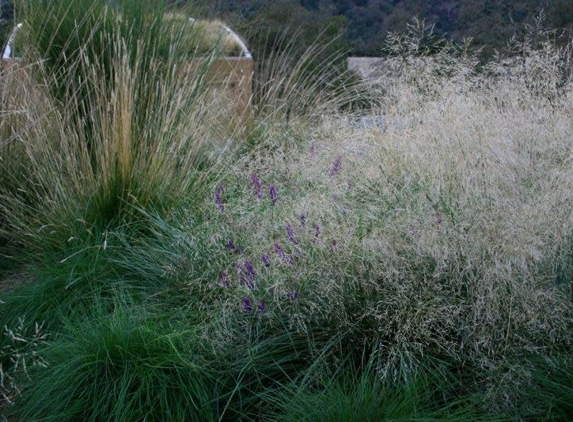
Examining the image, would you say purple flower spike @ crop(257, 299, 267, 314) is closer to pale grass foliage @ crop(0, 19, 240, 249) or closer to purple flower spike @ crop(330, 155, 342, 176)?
purple flower spike @ crop(330, 155, 342, 176)

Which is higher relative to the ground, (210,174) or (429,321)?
(429,321)

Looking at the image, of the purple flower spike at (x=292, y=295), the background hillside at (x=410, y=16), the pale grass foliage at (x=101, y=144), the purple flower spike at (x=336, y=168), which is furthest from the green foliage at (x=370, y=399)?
the background hillside at (x=410, y=16)

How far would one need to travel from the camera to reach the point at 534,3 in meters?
10.2

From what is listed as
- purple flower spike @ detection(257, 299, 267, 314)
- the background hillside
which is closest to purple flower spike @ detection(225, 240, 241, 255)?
purple flower spike @ detection(257, 299, 267, 314)

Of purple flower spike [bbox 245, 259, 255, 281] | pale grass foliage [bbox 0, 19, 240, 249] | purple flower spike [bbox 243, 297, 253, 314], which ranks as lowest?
pale grass foliage [bbox 0, 19, 240, 249]

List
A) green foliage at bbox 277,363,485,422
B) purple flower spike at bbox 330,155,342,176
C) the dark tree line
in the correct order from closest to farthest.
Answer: green foliage at bbox 277,363,485,422, purple flower spike at bbox 330,155,342,176, the dark tree line

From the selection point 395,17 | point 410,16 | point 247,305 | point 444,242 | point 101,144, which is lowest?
point 395,17

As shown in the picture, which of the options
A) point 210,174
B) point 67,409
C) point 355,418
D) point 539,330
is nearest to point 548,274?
point 539,330

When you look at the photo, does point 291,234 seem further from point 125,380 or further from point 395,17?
point 395,17

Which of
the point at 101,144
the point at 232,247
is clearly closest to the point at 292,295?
the point at 232,247

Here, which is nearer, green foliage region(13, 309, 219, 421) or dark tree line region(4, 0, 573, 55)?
green foliage region(13, 309, 219, 421)

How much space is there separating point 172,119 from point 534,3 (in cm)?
764

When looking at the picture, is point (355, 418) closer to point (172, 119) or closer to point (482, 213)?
point (482, 213)

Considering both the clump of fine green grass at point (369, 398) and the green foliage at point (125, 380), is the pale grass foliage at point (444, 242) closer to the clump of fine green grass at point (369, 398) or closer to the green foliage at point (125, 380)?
the clump of fine green grass at point (369, 398)
